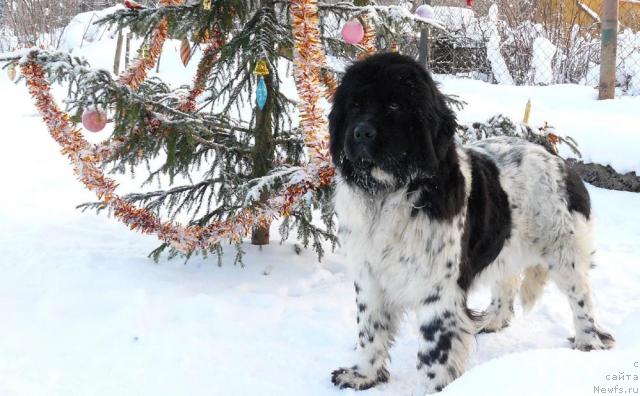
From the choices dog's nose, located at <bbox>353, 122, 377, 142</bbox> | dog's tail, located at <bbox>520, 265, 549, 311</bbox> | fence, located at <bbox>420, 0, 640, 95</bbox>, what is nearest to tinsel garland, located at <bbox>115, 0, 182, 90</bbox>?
dog's nose, located at <bbox>353, 122, 377, 142</bbox>

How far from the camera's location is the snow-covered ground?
9.75 ft

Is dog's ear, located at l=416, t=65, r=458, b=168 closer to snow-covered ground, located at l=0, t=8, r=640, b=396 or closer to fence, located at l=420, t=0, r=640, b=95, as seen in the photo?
snow-covered ground, located at l=0, t=8, r=640, b=396

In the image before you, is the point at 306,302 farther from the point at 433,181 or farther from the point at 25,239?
the point at 25,239

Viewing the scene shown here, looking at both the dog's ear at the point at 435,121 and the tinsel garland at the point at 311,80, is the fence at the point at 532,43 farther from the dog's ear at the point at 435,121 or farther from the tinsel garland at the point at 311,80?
the dog's ear at the point at 435,121

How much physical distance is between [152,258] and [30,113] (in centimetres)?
916

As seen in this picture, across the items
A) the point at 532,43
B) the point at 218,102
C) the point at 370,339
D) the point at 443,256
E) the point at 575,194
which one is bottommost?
the point at 370,339

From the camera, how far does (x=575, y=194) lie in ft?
11.5

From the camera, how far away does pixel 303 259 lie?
15.7 ft

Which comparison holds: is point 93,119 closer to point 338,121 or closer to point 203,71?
point 203,71

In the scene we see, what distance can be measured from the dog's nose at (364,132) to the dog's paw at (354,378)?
1.31 metres

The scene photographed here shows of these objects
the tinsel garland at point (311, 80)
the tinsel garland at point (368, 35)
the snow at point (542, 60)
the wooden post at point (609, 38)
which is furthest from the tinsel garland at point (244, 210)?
the snow at point (542, 60)

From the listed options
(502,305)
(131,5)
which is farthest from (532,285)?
(131,5)

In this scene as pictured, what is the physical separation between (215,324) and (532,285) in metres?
2.08

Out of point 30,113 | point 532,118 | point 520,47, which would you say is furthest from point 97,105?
point 30,113
